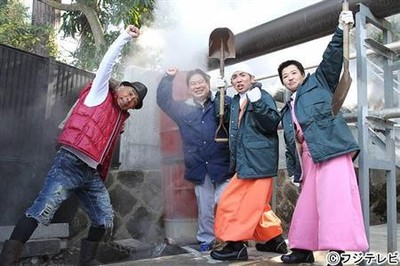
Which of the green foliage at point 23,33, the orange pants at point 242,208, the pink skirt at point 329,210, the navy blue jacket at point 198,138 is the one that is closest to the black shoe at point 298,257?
the pink skirt at point 329,210

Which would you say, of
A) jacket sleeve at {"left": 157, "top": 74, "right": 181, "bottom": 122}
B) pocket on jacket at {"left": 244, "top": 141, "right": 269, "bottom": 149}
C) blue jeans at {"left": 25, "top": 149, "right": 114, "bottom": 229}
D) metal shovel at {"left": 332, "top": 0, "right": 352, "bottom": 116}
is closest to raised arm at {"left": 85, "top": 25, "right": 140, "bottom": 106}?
blue jeans at {"left": 25, "top": 149, "right": 114, "bottom": 229}

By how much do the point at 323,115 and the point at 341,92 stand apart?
0.24 m

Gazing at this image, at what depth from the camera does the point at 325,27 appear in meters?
4.26

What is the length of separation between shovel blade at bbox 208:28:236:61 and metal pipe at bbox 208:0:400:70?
54 cm

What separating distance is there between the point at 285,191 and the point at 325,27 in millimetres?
3744

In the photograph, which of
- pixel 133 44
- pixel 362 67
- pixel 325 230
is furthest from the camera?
pixel 133 44

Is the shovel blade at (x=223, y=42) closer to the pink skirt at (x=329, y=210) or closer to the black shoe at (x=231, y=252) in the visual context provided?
the pink skirt at (x=329, y=210)

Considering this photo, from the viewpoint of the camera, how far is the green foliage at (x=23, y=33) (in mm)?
12977

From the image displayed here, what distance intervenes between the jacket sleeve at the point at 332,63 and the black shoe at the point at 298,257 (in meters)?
1.44

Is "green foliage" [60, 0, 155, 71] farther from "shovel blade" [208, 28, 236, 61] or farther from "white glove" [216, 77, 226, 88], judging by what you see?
"white glove" [216, 77, 226, 88]

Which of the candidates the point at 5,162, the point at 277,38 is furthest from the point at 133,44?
the point at 5,162

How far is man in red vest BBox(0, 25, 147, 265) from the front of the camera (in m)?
3.20

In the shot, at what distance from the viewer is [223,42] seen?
4539 millimetres

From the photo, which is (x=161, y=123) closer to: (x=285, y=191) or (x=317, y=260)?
(x=317, y=260)
